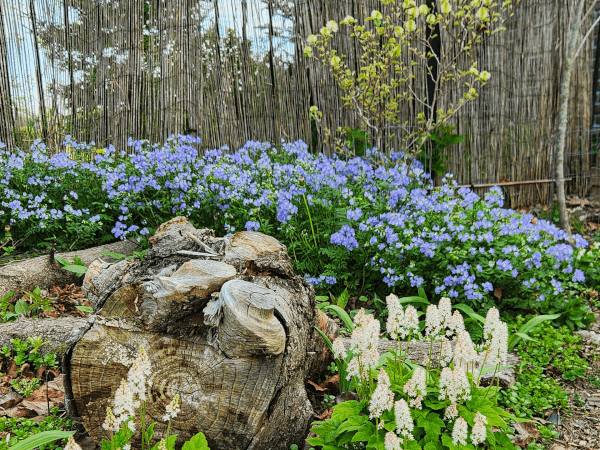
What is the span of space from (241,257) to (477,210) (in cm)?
206

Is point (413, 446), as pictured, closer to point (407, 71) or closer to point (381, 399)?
point (381, 399)

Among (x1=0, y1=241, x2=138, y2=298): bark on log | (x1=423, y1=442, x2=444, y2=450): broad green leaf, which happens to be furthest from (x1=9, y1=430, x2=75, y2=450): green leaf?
(x1=0, y1=241, x2=138, y2=298): bark on log

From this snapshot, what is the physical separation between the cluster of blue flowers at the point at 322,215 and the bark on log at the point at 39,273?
214 mm

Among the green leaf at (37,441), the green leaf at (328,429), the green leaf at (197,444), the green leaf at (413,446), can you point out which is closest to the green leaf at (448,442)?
the green leaf at (413,446)

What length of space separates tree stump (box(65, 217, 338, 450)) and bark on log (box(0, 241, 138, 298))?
66.1 inches

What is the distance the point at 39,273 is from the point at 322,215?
1.98 meters

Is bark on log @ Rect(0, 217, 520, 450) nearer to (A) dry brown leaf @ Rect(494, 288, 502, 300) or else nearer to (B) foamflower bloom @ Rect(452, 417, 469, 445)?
(B) foamflower bloom @ Rect(452, 417, 469, 445)

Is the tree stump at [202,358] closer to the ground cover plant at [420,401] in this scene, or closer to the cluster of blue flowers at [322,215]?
the ground cover plant at [420,401]

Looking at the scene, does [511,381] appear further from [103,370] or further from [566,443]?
[103,370]

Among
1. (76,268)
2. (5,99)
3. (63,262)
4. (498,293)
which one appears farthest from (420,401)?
(5,99)

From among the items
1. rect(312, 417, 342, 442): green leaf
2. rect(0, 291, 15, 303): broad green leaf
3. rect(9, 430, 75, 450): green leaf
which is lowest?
rect(312, 417, 342, 442): green leaf

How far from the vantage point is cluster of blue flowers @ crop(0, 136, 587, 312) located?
3082 millimetres

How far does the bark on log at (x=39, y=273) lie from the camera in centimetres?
307

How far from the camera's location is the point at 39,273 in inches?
127
